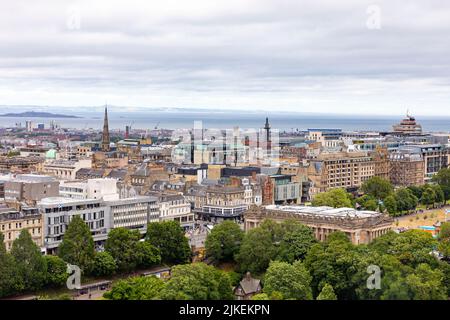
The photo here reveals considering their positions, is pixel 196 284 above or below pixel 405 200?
below

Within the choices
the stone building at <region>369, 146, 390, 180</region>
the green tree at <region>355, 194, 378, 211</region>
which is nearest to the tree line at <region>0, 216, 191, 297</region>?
the green tree at <region>355, 194, 378, 211</region>

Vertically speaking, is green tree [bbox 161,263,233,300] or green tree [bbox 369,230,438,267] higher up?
green tree [bbox 369,230,438,267]

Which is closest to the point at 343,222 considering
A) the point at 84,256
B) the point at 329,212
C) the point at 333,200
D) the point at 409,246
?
the point at 329,212

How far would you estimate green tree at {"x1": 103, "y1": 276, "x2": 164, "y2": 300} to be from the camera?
4341 centimetres

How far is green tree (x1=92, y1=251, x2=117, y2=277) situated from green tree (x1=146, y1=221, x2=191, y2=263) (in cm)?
481

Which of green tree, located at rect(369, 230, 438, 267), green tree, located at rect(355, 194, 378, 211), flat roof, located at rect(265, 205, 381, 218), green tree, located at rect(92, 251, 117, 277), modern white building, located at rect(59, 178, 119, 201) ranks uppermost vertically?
modern white building, located at rect(59, 178, 119, 201)

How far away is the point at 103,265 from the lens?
5238cm

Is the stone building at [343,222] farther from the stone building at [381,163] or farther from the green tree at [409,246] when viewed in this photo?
the stone building at [381,163]

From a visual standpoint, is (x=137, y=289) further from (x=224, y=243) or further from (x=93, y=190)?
(x=93, y=190)

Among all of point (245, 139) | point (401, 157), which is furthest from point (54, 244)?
point (245, 139)

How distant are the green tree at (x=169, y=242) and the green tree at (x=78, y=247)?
19.2 feet

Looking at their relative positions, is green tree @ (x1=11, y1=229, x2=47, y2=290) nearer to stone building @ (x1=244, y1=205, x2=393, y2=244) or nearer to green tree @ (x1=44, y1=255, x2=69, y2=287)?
green tree @ (x1=44, y1=255, x2=69, y2=287)

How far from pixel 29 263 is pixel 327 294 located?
Result: 57.9ft

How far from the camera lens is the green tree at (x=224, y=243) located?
5719 cm
